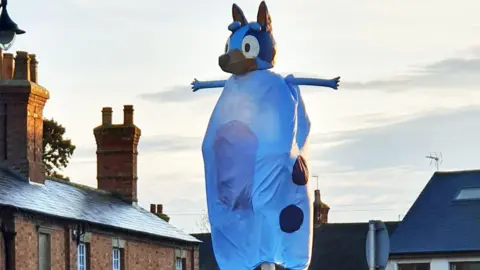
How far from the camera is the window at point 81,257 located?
4353 cm

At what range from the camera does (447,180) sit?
59.7 metres

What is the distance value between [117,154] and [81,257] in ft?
32.1

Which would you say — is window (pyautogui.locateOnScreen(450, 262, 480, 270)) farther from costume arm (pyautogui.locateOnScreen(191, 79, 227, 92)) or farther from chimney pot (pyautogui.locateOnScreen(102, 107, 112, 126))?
costume arm (pyautogui.locateOnScreen(191, 79, 227, 92))

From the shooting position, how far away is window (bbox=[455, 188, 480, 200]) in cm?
5850

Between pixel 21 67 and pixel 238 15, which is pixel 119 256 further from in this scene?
pixel 238 15

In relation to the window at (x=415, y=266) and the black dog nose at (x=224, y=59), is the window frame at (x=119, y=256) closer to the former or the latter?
the window at (x=415, y=266)

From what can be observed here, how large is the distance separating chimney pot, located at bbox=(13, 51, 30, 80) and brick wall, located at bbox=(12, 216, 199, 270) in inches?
193

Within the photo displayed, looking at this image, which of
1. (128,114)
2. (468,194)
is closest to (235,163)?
(128,114)

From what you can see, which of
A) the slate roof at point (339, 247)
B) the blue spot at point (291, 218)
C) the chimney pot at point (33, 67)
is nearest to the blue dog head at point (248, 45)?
the blue spot at point (291, 218)

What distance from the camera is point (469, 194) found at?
5866 centimetres

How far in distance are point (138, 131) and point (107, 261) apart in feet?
27.9

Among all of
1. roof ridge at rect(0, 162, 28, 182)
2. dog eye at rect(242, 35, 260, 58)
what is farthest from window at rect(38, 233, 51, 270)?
dog eye at rect(242, 35, 260, 58)

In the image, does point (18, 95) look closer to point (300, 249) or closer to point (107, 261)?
point (107, 261)

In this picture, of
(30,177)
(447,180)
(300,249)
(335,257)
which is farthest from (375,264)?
(335,257)
